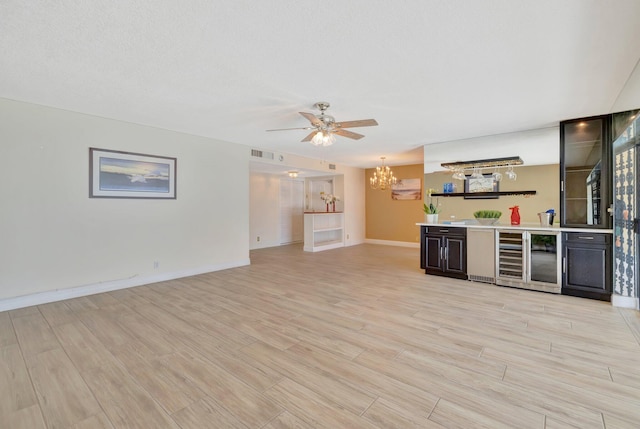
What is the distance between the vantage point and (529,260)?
421 centimetres

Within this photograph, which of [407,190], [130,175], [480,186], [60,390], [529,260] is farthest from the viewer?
[407,190]

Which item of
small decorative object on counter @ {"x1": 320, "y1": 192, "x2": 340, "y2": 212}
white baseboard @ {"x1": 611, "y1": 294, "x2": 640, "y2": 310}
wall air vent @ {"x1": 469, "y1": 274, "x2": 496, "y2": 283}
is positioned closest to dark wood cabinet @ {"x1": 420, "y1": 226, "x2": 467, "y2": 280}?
wall air vent @ {"x1": 469, "y1": 274, "x2": 496, "y2": 283}

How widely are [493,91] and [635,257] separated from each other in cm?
272

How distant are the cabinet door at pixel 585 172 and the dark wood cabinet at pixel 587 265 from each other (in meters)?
0.22

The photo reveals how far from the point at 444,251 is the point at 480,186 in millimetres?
1430

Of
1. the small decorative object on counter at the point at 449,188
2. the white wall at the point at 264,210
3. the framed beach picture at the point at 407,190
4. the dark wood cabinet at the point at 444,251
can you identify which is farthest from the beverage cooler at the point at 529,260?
the white wall at the point at 264,210

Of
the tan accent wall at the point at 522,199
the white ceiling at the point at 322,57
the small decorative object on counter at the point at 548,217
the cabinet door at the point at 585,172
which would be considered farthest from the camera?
the tan accent wall at the point at 522,199

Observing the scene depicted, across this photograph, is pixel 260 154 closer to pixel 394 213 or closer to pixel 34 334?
pixel 34 334

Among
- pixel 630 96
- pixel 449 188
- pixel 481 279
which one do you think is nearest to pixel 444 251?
pixel 481 279

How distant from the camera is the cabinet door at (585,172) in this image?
3.79 metres

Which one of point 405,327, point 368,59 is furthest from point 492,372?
point 368,59

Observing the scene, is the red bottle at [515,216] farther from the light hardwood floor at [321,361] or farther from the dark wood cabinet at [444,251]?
the light hardwood floor at [321,361]

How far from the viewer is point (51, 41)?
225cm

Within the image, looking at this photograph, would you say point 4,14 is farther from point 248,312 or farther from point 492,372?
point 492,372
